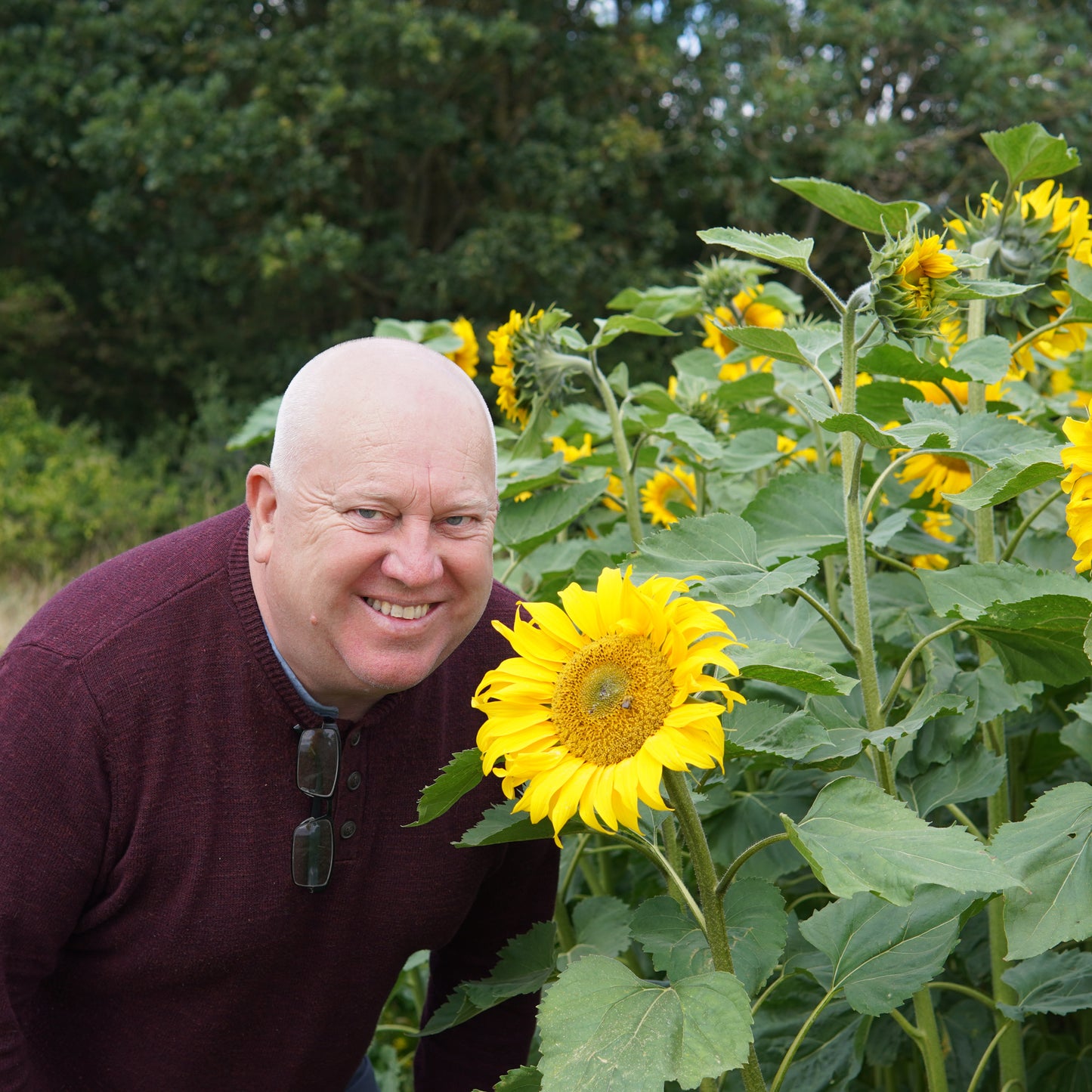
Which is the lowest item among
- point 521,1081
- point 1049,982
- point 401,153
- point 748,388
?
point 401,153

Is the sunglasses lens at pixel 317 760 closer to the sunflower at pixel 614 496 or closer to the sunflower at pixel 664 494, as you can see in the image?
the sunflower at pixel 614 496

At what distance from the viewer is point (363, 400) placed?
1.29 meters

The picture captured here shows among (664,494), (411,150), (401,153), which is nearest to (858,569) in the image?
(664,494)

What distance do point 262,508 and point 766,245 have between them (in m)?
0.62

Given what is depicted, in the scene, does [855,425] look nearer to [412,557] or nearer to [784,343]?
[784,343]

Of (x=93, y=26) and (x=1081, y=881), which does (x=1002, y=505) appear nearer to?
(x=1081, y=881)

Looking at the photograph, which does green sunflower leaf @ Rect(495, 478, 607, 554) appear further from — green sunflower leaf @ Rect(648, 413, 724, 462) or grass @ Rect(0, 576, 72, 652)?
grass @ Rect(0, 576, 72, 652)

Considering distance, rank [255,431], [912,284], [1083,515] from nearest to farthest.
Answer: [1083,515]
[912,284]
[255,431]

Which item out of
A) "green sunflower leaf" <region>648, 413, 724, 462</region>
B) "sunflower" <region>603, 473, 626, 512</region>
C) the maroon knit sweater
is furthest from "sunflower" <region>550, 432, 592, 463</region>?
the maroon knit sweater

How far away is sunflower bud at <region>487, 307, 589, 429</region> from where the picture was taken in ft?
5.53

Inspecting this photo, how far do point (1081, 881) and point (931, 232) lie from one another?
25.2 inches

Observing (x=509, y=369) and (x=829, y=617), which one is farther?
(x=509, y=369)

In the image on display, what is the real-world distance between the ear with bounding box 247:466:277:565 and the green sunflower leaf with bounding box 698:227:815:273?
0.54 meters

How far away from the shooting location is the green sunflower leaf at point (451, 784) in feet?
3.79
